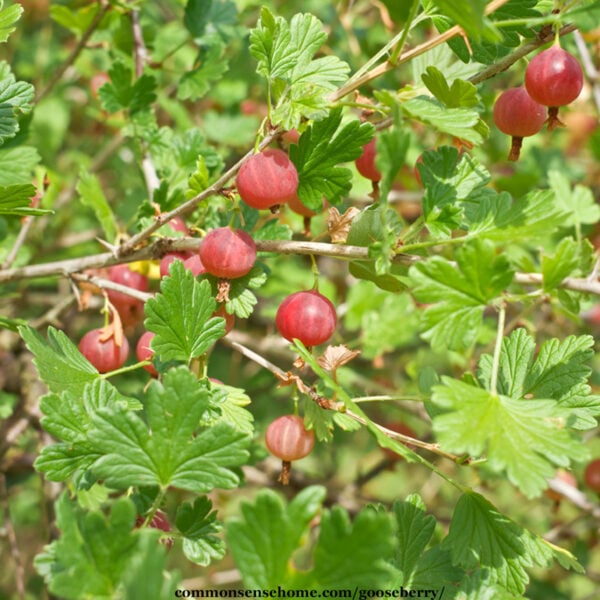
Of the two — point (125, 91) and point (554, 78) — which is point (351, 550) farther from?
point (125, 91)

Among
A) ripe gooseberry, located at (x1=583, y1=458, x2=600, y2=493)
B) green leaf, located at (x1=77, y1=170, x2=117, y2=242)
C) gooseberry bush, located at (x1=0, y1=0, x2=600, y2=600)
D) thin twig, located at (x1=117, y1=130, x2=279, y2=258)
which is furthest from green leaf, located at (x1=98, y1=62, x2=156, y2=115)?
ripe gooseberry, located at (x1=583, y1=458, x2=600, y2=493)

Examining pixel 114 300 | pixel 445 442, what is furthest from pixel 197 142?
pixel 445 442

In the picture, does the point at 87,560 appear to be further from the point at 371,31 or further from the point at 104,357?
the point at 371,31

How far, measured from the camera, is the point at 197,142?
1379 millimetres

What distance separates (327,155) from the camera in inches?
39.6

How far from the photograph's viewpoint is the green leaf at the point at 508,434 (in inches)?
30.3

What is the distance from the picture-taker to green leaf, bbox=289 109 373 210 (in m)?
0.97

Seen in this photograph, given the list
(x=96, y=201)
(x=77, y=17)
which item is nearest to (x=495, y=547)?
(x=96, y=201)

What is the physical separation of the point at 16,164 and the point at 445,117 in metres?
0.87

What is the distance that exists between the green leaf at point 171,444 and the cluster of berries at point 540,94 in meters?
0.60

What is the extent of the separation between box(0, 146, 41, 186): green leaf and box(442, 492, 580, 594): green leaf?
100 centimetres

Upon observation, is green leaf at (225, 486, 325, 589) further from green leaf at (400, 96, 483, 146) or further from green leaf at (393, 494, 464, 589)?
green leaf at (400, 96, 483, 146)

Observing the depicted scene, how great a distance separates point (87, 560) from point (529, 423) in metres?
0.54

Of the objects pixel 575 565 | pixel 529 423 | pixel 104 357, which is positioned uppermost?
pixel 529 423
